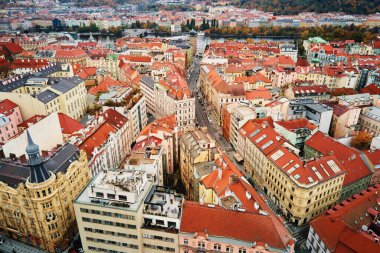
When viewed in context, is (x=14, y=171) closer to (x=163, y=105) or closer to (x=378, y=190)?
(x=163, y=105)

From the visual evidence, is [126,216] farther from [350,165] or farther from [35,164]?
[350,165]

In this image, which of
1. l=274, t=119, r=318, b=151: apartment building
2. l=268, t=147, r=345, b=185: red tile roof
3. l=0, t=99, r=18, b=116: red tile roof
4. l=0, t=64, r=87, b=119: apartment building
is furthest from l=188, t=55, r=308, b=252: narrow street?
l=0, t=99, r=18, b=116: red tile roof

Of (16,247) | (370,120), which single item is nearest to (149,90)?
(16,247)

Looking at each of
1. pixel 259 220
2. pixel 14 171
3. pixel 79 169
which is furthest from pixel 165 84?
pixel 259 220

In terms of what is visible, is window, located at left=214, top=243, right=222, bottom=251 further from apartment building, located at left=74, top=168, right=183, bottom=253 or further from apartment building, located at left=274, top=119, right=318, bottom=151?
apartment building, located at left=274, top=119, right=318, bottom=151

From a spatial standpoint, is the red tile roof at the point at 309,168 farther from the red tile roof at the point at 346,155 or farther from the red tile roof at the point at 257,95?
the red tile roof at the point at 257,95
